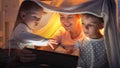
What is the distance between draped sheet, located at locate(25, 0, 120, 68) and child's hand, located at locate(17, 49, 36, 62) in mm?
552

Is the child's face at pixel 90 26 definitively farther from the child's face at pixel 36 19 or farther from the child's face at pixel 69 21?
the child's face at pixel 36 19

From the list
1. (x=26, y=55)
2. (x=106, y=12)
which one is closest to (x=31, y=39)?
(x=26, y=55)

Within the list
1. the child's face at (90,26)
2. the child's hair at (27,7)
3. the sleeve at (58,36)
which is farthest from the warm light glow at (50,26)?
the child's face at (90,26)

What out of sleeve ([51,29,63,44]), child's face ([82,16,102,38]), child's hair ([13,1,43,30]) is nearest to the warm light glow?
sleeve ([51,29,63,44])

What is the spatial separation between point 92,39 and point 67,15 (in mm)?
397

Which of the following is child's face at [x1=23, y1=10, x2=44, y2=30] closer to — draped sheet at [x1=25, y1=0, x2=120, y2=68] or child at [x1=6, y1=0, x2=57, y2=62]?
child at [x1=6, y1=0, x2=57, y2=62]

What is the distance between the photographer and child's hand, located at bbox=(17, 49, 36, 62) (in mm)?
2938

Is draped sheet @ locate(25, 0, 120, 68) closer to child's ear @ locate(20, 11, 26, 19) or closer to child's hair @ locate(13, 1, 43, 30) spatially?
child's hair @ locate(13, 1, 43, 30)

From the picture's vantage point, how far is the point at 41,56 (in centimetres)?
292

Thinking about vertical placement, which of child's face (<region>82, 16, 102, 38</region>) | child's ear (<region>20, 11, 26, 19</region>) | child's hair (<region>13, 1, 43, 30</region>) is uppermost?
child's hair (<region>13, 1, 43, 30</region>)

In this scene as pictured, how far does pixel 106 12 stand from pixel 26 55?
1.03 metres

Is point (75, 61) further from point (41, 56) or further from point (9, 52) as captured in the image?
point (9, 52)

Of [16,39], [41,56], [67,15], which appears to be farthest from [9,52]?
[67,15]

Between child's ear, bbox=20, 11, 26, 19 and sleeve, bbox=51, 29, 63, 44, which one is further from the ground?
child's ear, bbox=20, 11, 26, 19
